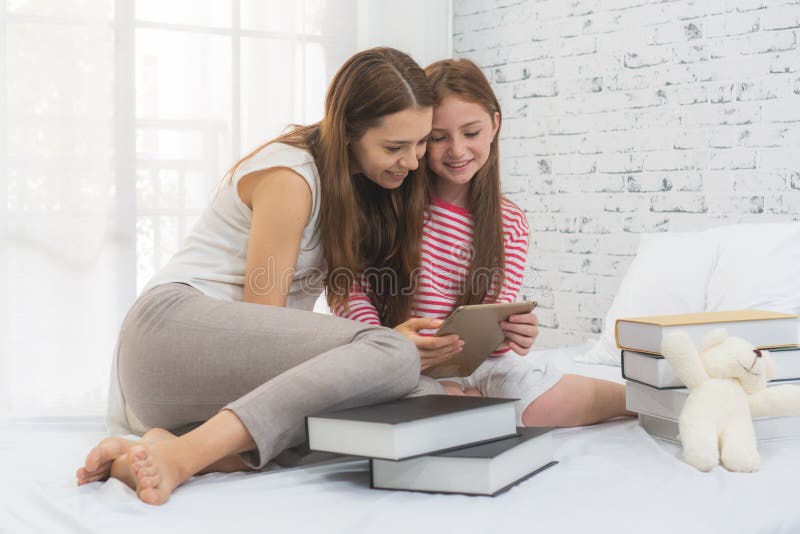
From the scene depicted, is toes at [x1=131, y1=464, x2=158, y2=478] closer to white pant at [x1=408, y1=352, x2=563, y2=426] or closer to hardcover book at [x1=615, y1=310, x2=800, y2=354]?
white pant at [x1=408, y1=352, x2=563, y2=426]

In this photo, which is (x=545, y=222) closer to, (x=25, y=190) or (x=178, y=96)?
(x=178, y=96)

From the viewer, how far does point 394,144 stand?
1662mm

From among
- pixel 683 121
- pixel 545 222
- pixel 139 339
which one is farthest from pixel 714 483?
pixel 545 222

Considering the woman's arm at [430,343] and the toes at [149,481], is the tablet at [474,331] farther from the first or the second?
the toes at [149,481]

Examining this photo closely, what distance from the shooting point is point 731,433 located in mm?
1266

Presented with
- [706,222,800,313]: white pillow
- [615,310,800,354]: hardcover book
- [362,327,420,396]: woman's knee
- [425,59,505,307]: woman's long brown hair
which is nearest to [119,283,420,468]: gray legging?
[362,327,420,396]: woman's knee

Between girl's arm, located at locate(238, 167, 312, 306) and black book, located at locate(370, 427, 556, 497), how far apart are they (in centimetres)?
48

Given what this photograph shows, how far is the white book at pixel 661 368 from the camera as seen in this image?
137 centimetres

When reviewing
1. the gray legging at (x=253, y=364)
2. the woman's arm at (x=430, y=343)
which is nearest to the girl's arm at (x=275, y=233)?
the gray legging at (x=253, y=364)

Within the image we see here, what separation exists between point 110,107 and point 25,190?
43 centimetres

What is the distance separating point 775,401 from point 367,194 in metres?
0.90

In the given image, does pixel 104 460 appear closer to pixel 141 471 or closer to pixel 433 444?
pixel 141 471

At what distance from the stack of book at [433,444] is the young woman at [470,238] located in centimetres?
45

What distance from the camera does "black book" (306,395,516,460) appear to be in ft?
3.61
